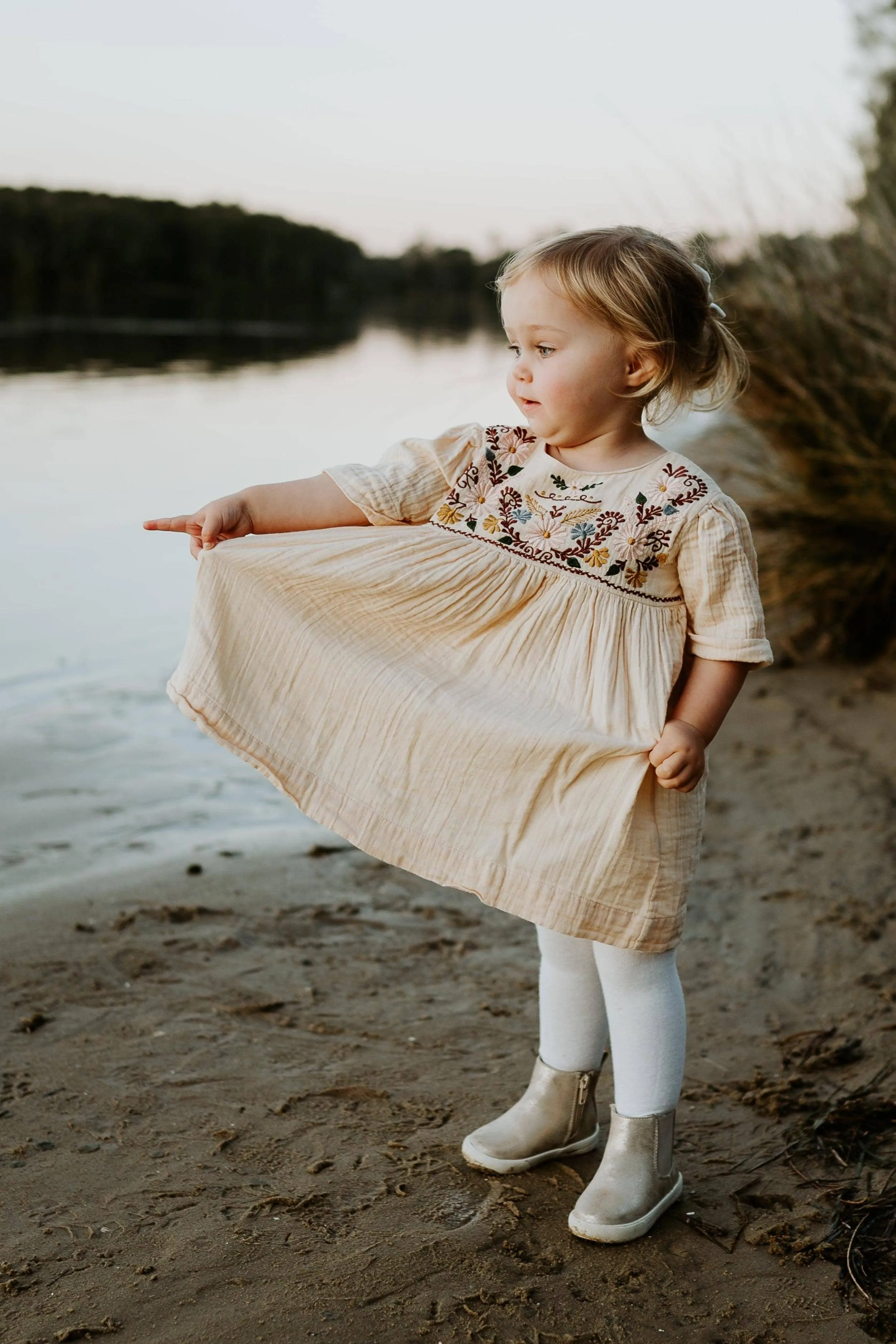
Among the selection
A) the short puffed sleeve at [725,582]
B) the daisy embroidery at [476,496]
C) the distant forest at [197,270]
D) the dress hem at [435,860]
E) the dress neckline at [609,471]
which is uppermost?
the distant forest at [197,270]

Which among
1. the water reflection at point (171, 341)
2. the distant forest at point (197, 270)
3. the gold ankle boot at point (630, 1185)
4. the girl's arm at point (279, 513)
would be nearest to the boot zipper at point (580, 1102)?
the gold ankle boot at point (630, 1185)

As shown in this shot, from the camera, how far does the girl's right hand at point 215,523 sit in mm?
2039

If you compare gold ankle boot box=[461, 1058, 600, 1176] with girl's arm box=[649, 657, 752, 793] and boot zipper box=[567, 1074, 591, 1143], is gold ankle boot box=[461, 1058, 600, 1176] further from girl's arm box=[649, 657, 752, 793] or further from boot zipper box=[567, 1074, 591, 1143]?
girl's arm box=[649, 657, 752, 793]

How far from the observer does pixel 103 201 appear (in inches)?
2169

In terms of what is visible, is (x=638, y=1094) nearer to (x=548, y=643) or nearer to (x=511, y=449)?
(x=548, y=643)

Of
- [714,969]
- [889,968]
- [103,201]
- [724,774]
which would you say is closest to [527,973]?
[714,969]

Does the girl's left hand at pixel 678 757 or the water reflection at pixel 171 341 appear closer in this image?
the girl's left hand at pixel 678 757

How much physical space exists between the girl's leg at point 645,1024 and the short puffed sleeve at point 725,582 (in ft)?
1.67

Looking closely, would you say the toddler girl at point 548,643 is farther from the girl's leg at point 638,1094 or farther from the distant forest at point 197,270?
the distant forest at point 197,270

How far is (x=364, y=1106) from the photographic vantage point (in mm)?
2438

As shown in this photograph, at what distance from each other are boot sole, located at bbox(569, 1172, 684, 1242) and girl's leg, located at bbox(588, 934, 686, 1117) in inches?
6.7

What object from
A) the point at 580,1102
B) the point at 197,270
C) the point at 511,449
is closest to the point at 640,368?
the point at 511,449

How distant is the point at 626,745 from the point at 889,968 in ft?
5.47

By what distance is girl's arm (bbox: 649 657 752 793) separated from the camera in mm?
1857
